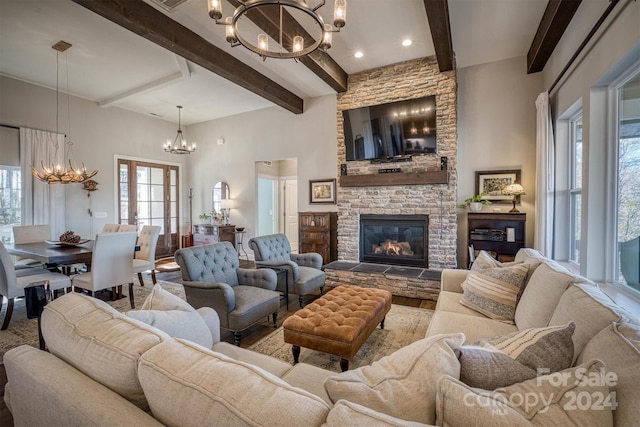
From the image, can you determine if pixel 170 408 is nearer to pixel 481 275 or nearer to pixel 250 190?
pixel 481 275

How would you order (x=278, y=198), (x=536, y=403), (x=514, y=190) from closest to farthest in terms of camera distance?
(x=536, y=403), (x=514, y=190), (x=278, y=198)

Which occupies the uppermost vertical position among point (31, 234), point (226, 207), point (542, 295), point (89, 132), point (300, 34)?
point (300, 34)

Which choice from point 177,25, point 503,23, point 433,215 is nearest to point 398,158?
point 433,215

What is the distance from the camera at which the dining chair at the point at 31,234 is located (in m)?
4.18

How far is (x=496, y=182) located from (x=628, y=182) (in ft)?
7.28

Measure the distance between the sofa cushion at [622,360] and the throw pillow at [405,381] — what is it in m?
0.39

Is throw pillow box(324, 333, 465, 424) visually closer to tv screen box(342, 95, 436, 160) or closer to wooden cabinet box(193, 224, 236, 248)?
tv screen box(342, 95, 436, 160)

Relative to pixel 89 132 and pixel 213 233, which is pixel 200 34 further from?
pixel 213 233

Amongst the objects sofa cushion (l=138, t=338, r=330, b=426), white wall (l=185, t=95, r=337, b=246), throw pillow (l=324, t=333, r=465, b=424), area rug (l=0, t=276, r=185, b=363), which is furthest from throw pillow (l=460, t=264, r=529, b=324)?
area rug (l=0, t=276, r=185, b=363)

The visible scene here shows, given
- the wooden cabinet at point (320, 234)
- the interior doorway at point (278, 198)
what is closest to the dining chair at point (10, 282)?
the wooden cabinet at point (320, 234)

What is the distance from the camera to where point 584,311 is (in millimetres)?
1222

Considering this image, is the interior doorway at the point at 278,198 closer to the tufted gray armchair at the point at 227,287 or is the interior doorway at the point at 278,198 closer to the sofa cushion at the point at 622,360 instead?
the tufted gray armchair at the point at 227,287

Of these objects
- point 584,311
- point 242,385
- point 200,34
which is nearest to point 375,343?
point 584,311

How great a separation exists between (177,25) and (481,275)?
411cm
